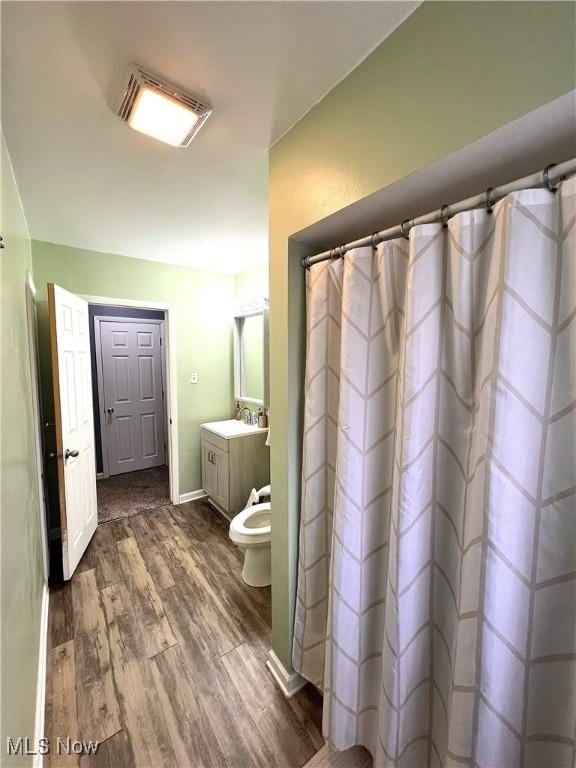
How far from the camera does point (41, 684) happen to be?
131 cm

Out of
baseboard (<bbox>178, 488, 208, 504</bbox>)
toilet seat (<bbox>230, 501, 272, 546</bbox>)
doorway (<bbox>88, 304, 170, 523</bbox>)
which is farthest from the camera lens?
doorway (<bbox>88, 304, 170, 523</bbox>)

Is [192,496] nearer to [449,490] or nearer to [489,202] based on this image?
[449,490]

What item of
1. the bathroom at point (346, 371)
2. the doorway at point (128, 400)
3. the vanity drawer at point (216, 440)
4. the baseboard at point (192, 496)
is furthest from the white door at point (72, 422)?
the doorway at point (128, 400)

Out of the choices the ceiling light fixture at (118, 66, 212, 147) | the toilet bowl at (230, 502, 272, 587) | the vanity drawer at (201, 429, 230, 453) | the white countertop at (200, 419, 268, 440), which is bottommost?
the toilet bowl at (230, 502, 272, 587)

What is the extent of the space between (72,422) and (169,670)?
162cm

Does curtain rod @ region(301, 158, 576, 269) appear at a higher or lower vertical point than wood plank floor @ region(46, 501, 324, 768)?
higher

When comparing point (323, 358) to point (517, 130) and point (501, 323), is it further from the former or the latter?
point (517, 130)

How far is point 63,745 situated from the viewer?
115cm

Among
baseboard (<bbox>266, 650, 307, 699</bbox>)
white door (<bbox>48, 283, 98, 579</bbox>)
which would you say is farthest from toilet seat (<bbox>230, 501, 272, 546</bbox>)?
white door (<bbox>48, 283, 98, 579</bbox>)

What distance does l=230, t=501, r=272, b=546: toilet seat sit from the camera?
188 cm

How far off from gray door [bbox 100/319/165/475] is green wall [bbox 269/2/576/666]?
3.25 metres

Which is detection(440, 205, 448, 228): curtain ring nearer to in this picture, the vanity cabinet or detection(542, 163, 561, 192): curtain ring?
detection(542, 163, 561, 192): curtain ring

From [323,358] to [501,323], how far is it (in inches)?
23.7

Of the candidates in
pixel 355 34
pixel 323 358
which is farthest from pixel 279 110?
pixel 323 358
